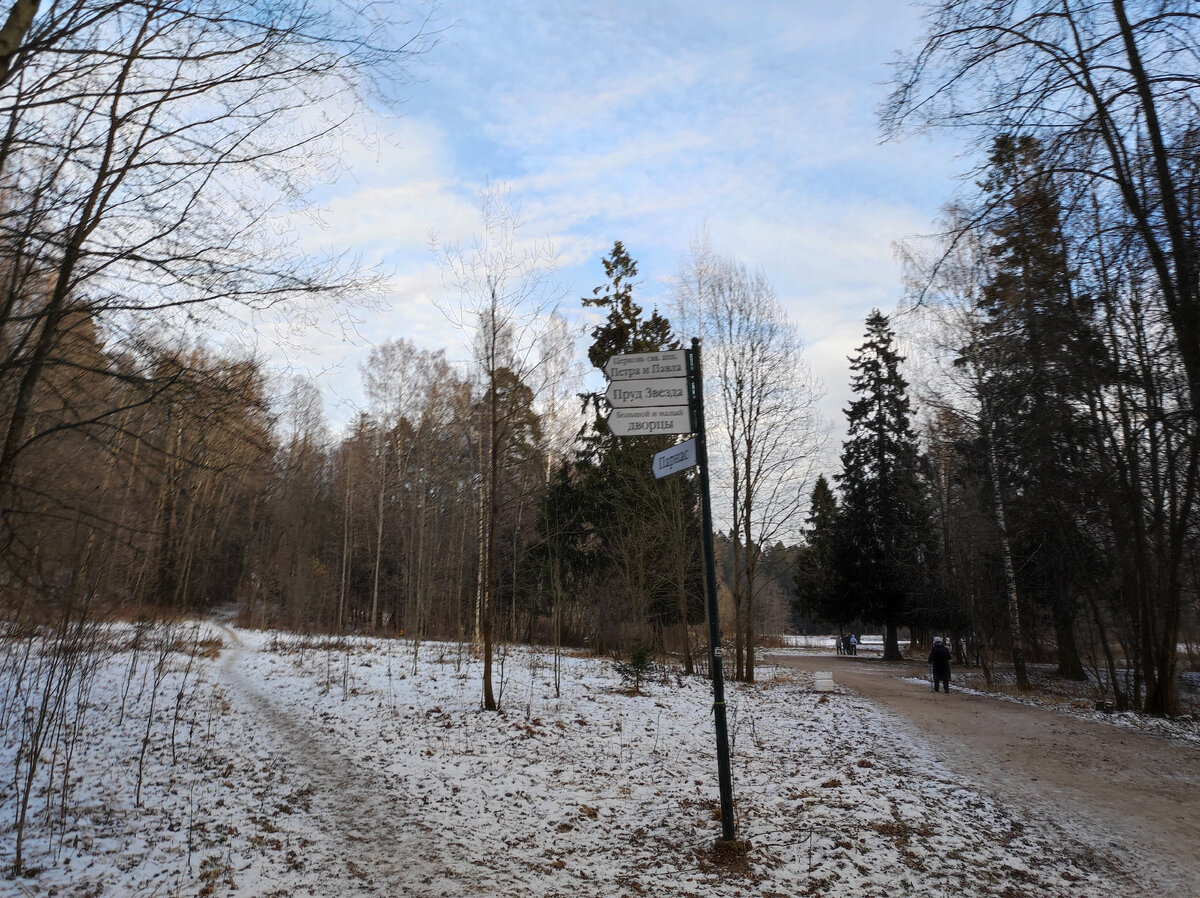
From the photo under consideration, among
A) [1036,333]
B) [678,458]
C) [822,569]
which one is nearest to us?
[678,458]

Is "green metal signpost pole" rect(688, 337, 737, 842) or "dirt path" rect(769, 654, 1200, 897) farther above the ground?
"green metal signpost pole" rect(688, 337, 737, 842)

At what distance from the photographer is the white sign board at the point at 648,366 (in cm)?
564

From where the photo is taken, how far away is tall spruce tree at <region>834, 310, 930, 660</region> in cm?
3438

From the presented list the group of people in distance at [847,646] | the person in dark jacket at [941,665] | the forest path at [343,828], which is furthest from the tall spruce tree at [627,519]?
the group of people in distance at [847,646]

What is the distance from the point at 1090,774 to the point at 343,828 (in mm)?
8515

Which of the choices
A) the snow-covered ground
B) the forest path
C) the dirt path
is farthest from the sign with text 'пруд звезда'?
the dirt path

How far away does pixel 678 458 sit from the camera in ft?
17.8

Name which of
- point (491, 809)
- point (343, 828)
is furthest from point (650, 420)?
point (343, 828)

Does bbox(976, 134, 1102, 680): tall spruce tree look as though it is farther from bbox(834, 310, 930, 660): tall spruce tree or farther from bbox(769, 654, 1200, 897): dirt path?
bbox(834, 310, 930, 660): tall spruce tree

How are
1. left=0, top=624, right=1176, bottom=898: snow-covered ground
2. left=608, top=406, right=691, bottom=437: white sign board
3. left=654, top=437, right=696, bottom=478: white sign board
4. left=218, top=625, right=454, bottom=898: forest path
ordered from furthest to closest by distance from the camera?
left=608, top=406, right=691, bottom=437: white sign board → left=654, top=437, right=696, bottom=478: white sign board → left=0, top=624, right=1176, bottom=898: snow-covered ground → left=218, top=625, right=454, bottom=898: forest path

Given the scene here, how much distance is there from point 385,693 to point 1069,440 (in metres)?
11.4

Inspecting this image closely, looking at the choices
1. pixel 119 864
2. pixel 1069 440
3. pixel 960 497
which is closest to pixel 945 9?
pixel 1069 440

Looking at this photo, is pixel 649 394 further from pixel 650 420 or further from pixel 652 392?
pixel 650 420

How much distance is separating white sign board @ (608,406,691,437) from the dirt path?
4.72 m
